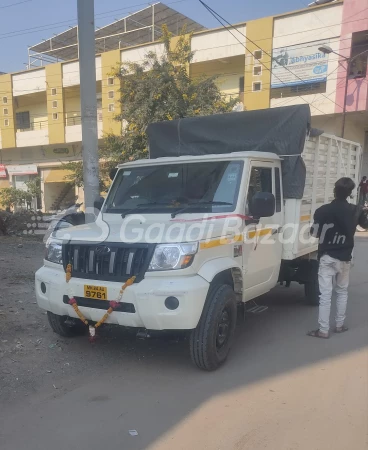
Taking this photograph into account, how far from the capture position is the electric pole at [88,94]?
6434 millimetres

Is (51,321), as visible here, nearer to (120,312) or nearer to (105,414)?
(120,312)

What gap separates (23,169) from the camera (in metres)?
29.9

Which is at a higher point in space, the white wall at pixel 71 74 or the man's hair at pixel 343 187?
the white wall at pixel 71 74

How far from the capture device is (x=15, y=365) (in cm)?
385

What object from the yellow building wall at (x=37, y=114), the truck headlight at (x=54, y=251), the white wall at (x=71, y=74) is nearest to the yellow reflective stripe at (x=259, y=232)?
the truck headlight at (x=54, y=251)

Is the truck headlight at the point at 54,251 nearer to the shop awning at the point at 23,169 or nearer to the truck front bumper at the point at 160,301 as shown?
the truck front bumper at the point at 160,301

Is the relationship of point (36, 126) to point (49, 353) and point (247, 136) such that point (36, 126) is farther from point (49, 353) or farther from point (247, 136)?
point (49, 353)

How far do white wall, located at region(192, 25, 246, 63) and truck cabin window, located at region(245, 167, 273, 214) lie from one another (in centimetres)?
1635

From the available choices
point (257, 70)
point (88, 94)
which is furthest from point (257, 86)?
point (88, 94)

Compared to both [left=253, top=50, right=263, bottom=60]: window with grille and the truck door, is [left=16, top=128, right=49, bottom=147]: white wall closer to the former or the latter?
[left=253, top=50, right=263, bottom=60]: window with grille

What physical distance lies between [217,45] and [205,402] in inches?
781

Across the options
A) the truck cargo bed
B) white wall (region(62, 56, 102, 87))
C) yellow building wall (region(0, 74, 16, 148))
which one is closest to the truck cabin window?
the truck cargo bed

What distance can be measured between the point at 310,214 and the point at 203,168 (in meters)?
1.92

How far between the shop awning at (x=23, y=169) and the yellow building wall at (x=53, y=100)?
3633 millimetres
